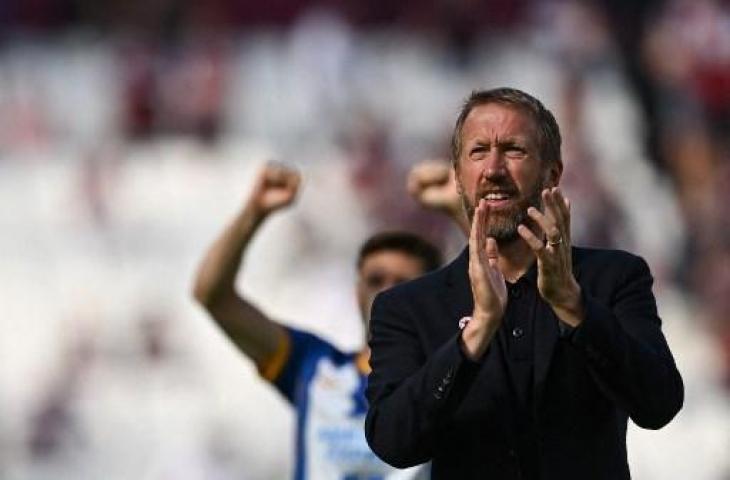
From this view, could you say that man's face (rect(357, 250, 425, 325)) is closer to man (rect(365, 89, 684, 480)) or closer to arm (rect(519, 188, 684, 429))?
man (rect(365, 89, 684, 480))

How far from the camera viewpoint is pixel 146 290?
13.9 metres

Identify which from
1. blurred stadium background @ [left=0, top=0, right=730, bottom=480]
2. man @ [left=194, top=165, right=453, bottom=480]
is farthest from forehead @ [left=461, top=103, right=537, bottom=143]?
blurred stadium background @ [left=0, top=0, right=730, bottom=480]

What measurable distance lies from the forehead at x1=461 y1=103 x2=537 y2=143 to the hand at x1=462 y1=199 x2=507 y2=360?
158 millimetres

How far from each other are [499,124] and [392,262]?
267 centimetres

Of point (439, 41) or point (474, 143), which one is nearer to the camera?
point (474, 143)

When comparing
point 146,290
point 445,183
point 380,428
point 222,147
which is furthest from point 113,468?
point 380,428

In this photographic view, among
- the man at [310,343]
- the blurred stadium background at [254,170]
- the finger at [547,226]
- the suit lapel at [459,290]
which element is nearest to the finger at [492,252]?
the finger at [547,226]

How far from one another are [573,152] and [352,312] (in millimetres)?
1842

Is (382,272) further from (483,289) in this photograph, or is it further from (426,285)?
(483,289)

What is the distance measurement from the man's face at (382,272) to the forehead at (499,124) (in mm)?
2533

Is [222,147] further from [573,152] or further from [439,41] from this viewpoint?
[573,152]

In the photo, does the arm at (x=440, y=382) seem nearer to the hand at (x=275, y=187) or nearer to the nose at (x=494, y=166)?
the nose at (x=494, y=166)

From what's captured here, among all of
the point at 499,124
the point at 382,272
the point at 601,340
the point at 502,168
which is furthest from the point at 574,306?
the point at 382,272

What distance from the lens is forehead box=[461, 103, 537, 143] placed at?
146 inches
